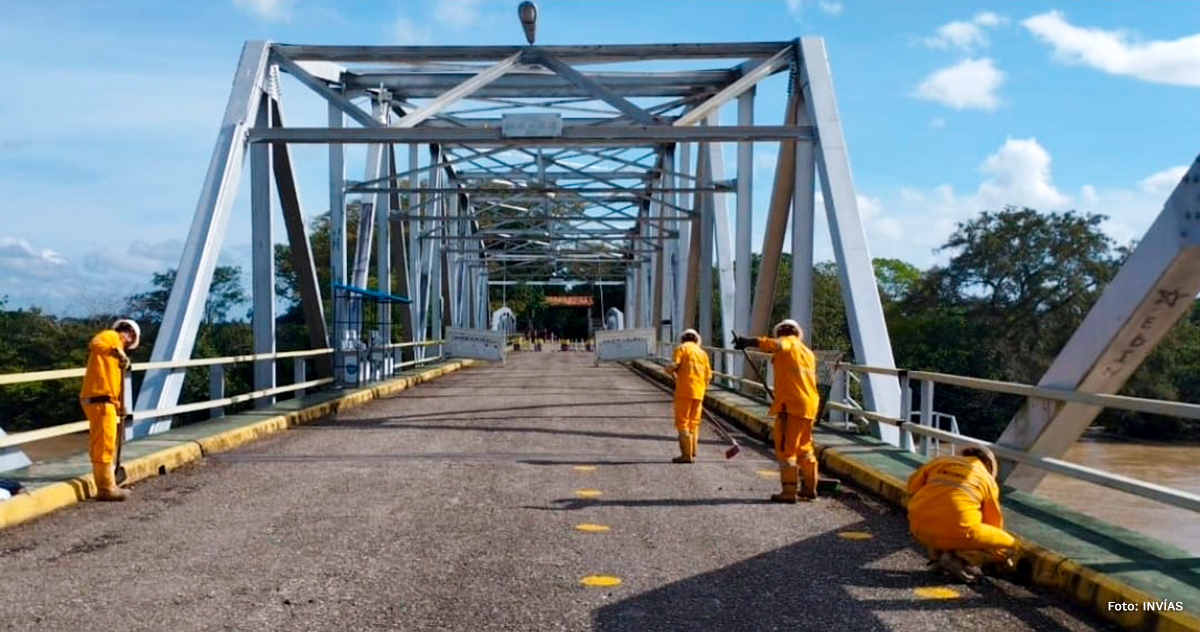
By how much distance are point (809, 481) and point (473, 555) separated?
3380mm

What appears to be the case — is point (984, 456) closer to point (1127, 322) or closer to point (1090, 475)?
point (1090, 475)

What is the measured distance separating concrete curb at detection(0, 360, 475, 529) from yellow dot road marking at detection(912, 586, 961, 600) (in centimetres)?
586

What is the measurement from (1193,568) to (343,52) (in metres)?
15.4

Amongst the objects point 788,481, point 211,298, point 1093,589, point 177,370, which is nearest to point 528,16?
point 177,370

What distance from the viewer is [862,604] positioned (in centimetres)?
568

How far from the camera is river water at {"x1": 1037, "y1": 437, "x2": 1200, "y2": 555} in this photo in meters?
27.2

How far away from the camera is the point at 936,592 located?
5953mm

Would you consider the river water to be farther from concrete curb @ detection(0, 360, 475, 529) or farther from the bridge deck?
the bridge deck

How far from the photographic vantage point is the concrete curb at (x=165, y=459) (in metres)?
7.82

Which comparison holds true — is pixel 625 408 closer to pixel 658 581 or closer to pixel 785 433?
pixel 785 433

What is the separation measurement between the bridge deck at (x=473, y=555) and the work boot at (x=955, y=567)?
4.3 inches

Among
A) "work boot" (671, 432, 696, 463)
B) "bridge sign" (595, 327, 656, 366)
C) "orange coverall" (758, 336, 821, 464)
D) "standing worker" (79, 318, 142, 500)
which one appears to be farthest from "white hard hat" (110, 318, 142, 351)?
"bridge sign" (595, 327, 656, 366)

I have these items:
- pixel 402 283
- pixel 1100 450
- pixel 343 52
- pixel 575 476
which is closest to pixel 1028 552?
pixel 575 476

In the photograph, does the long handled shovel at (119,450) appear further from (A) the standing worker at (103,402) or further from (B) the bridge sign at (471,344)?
(B) the bridge sign at (471,344)
